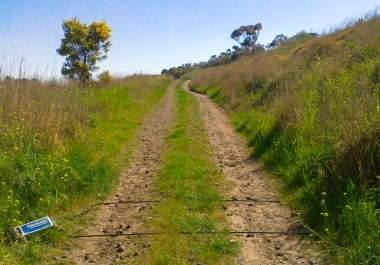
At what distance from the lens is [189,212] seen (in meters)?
5.05

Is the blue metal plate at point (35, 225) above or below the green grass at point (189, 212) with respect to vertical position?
above

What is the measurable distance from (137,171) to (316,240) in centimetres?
373

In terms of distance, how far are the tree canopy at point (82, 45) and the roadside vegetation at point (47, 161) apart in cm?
885

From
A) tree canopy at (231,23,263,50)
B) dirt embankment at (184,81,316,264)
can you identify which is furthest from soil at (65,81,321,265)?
tree canopy at (231,23,263,50)

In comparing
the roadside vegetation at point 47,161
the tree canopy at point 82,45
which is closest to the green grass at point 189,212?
the roadside vegetation at point 47,161

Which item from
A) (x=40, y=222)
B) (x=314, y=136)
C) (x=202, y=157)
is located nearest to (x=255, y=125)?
(x=202, y=157)

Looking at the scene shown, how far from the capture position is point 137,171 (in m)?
7.07

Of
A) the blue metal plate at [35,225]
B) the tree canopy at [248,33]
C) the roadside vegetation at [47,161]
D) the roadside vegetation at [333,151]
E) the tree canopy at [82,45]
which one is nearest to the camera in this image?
the roadside vegetation at [333,151]

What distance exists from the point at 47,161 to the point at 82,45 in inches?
547

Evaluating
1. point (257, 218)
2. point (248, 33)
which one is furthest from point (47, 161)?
point (248, 33)

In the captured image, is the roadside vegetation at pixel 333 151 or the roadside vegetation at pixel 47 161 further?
the roadside vegetation at pixel 47 161

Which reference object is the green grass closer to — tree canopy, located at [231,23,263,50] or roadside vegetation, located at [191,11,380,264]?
roadside vegetation, located at [191,11,380,264]

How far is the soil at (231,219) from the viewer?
4023mm

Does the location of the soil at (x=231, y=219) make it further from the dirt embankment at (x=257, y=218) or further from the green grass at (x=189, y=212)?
the green grass at (x=189, y=212)
